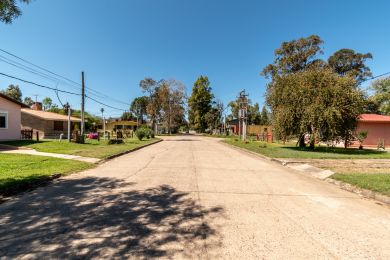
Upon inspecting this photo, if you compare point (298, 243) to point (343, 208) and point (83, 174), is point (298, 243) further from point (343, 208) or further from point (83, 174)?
point (83, 174)

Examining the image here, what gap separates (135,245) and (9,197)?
4.37 meters

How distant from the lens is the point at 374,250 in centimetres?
337

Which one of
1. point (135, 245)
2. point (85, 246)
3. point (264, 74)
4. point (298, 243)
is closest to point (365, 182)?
point (298, 243)

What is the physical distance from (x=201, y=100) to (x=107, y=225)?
71040mm

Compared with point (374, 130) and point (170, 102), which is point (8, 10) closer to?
point (374, 130)

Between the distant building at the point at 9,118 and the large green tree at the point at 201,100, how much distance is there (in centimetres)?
5584

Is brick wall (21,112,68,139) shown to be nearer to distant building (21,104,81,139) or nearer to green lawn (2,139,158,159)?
distant building (21,104,81,139)

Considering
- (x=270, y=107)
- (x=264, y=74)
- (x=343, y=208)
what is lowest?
(x=343, y=208)

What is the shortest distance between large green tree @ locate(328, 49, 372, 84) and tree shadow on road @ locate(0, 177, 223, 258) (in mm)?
47268

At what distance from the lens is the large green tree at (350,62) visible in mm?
41162

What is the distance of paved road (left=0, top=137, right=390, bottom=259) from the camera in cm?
323

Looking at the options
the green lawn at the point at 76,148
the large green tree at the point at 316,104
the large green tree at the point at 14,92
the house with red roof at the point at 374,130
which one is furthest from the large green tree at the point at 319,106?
the large green tree at the point at 14,92

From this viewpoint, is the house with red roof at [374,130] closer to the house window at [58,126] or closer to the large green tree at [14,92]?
the house window at [58,126]

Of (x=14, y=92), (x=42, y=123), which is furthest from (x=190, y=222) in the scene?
(x=14, y=92)
